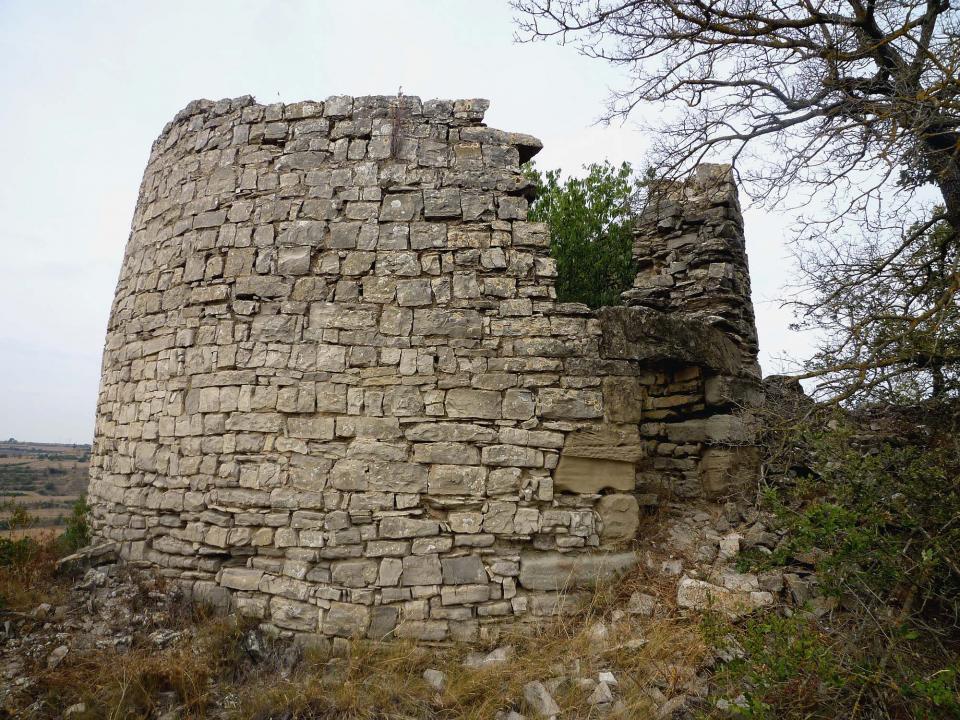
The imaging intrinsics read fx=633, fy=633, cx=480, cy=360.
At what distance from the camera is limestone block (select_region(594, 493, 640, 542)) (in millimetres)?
4645

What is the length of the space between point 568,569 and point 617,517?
1.77 feet

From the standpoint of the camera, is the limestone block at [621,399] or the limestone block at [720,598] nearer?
the limestone block at [720,598]

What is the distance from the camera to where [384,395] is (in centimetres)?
461

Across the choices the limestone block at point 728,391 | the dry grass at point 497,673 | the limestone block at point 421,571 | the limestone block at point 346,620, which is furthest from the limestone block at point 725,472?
the limestone block at point 346,620

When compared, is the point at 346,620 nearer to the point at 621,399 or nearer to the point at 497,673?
the point at 497,673

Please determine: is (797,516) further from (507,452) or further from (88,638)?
(88,638)

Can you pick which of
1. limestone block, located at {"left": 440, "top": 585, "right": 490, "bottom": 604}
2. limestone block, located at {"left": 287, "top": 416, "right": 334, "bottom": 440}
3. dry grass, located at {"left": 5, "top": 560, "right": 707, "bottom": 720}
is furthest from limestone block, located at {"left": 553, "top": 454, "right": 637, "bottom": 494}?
limestone block, located at {"left": 287, "top": 416, "right": 334, "bottom": 440}

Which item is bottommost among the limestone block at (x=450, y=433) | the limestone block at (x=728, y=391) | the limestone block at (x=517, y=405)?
the limestone block at (x=450, y=433)

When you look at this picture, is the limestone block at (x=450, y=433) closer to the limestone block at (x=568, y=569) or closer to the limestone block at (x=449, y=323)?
the limestone block at (x=449, y=323)

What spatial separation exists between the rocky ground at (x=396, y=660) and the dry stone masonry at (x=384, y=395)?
21 cm

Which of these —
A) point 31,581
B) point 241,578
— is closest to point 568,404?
point 241,578

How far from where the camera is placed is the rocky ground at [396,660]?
143 inches

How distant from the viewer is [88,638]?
4285 mm


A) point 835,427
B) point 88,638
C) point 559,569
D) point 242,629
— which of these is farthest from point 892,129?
point 88,638
